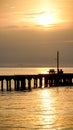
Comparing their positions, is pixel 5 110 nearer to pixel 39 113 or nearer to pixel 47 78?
pixel 39 113

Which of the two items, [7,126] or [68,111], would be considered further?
[68,111]

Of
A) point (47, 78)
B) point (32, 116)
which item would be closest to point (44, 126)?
point (32, 116)

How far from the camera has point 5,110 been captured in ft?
120

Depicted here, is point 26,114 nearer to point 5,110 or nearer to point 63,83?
point 5,110

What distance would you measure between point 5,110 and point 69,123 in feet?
29.4

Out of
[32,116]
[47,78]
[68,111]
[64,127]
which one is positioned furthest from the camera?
[47,78]

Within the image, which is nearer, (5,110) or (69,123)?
(69,123)

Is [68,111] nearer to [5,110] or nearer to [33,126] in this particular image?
[5,110]

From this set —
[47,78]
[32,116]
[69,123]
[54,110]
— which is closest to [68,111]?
[54,110]

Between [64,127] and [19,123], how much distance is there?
124 inches

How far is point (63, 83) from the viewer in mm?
81688

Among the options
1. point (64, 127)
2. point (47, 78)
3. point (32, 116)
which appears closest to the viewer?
point (64, 127)

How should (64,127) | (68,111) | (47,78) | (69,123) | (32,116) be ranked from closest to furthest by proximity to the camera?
(64,127) < (69,123) < (32,116) < (68,111) < (47,78)

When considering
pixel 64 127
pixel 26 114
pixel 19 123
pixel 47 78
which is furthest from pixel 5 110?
pixel 47 78
